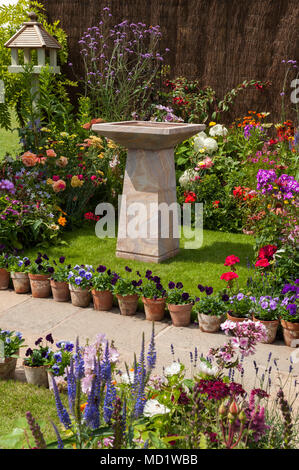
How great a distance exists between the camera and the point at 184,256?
549cm

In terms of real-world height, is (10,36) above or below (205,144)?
above

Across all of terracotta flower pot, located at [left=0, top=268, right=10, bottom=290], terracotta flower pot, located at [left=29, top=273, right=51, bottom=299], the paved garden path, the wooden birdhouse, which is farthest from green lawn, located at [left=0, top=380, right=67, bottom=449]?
the wooden birdhouse

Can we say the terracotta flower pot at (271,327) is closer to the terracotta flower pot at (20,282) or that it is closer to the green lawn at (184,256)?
the green lawn at (184,256)

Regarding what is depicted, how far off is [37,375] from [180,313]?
4.07 feet

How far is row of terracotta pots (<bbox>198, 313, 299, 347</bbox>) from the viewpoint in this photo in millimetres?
3760

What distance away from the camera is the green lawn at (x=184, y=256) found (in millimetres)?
4879

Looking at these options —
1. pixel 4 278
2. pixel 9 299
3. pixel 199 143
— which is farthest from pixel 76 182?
pixel 9 299

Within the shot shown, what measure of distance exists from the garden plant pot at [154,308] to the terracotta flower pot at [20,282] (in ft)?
3.89

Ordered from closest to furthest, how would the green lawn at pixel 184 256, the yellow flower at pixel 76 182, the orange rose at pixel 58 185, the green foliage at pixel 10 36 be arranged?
the green lawn at pixel 184 256, the orange rose at pixel 58 185, the yellow flower at pixel 76 182, the green foliage at pixel 10 36

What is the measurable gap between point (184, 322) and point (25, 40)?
4.80 metres

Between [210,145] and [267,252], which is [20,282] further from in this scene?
[210,145]

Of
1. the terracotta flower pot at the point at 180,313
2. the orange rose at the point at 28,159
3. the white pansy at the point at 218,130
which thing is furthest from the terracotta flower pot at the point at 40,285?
the white pansy at the point at 218,130

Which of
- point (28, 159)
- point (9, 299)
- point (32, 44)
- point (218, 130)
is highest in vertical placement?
point (32, 44)

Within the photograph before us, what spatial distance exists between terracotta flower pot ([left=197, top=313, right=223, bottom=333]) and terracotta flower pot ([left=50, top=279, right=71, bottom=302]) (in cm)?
121
